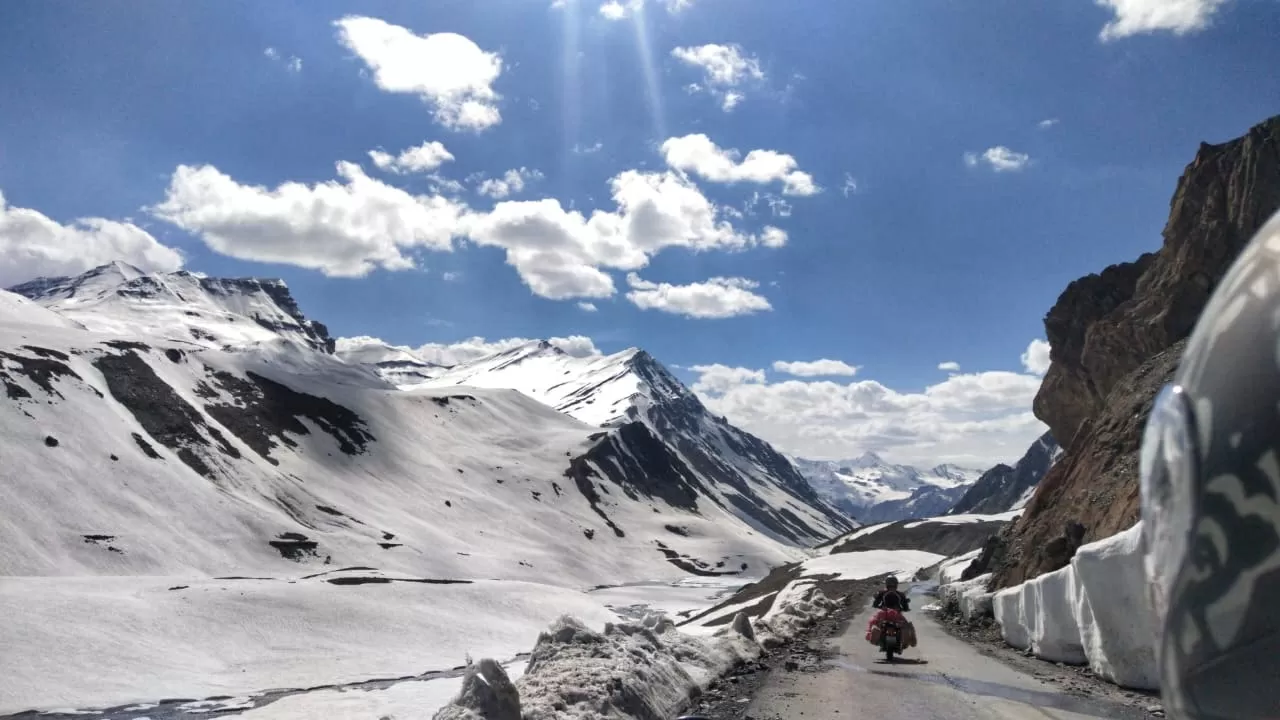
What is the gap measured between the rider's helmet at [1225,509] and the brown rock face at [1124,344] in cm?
245

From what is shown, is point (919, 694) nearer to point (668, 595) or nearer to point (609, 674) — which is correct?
point (609, 674)

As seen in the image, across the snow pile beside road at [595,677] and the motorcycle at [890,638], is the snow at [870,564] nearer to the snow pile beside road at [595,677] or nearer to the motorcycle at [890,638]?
the motorcycle at [890,638]

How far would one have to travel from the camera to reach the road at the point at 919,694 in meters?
9.86

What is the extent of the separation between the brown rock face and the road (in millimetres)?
6933

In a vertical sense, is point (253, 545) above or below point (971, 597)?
below

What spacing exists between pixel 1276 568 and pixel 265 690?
44.8 meters

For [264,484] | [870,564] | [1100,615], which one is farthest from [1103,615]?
[264,484]

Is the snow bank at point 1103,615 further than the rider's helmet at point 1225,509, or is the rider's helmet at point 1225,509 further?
the snow bank at point 1103,615

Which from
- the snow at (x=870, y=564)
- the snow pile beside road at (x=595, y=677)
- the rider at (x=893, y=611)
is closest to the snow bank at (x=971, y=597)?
the rider at (x=893, y=611)

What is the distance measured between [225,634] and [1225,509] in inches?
2240

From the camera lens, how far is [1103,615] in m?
11.9

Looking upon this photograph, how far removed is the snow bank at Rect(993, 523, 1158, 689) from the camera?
11.1 metres

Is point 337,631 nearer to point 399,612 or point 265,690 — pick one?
point 399,612

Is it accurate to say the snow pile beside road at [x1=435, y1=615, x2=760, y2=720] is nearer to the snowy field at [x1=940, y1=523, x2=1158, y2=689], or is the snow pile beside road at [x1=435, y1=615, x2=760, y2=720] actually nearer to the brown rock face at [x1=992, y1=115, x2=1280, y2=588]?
the snowy field at [x1=940, y1=523, x2=1158, y2=689]
